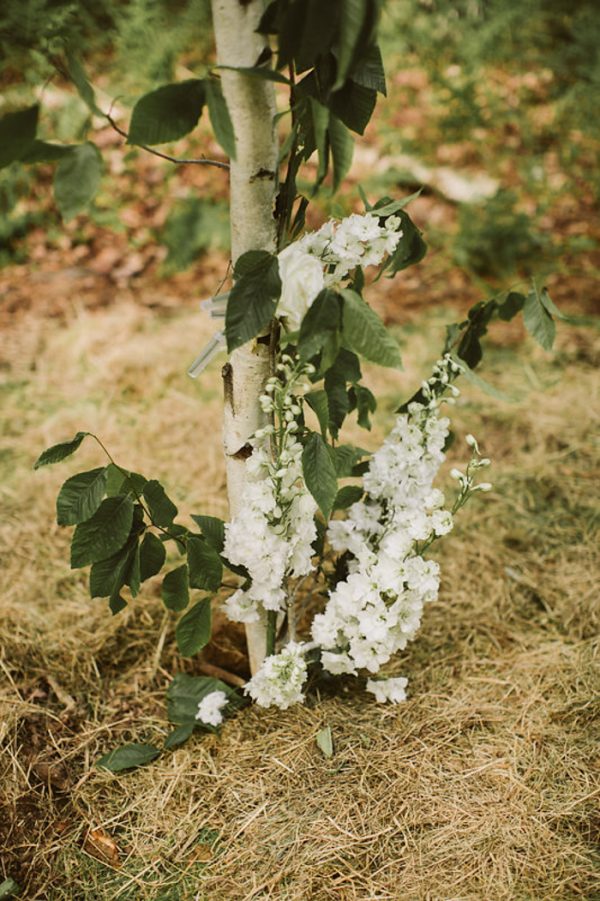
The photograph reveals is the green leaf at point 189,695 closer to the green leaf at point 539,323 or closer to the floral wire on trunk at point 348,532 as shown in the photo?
the floral wire on trunk at point 348,532

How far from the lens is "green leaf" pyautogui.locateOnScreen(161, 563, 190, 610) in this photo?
1.41 m

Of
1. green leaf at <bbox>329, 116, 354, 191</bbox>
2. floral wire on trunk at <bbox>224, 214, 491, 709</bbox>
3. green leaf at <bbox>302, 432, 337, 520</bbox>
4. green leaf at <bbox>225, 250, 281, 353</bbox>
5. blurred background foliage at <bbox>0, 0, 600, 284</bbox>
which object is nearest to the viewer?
green leaf at <bbox>329, 116, 354, 191</bbox>

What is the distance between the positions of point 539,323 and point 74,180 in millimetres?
901

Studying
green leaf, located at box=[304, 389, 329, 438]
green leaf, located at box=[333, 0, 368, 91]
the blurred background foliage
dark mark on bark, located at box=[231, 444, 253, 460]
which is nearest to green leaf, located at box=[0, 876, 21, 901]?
dark mark on bark, located at box=[231, 444, 253, 460]

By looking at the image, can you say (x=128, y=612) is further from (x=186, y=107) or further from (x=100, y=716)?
(x=186, y=107)

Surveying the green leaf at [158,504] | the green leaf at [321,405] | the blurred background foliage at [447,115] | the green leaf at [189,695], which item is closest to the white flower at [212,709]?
the green leaf at [189,695]

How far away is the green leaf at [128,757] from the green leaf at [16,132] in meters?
1.24

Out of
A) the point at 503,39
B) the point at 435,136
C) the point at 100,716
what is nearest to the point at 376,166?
the point at 435,136

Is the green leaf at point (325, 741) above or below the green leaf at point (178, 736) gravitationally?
above

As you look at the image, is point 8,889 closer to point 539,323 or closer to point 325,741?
point 325,741

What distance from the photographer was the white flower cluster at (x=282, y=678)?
1.43 meters

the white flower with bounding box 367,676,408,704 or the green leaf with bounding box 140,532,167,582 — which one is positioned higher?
the green leaf with bounding box 140,532,167,582

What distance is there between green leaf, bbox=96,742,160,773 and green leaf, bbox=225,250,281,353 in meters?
0.99

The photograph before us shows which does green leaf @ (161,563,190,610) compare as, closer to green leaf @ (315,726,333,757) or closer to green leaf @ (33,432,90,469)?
green leaf @ (33,432,90,469)
